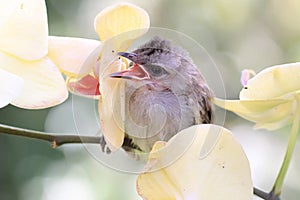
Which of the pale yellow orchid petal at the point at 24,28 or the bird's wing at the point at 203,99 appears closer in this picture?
the pale yellow orchid petal at the point at 24,28

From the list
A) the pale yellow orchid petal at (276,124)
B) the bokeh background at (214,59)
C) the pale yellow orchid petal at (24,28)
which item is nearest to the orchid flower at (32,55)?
the pale yellow orchid petal at (24,28)

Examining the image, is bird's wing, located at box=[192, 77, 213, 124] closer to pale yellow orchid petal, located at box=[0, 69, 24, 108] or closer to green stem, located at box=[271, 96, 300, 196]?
green stem, located at box=[271, 96, 300, 196]

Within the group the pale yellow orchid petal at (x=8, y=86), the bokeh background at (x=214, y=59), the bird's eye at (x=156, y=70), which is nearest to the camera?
the pale yellow orchid petal at (x=8, y=86)

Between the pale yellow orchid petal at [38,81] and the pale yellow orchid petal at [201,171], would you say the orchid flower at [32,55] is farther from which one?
the pale yellow orchid petal at [201,171]

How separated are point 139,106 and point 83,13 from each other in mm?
1452

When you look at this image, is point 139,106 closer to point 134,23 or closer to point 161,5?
point 134,23

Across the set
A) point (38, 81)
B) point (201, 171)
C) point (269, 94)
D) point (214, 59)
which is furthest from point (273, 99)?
point (214, 59)

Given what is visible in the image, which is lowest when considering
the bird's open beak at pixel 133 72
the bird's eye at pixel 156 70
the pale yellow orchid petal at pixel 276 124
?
the pale yellow orchid petal at pixel 276 124

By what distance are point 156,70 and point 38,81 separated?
123 mm

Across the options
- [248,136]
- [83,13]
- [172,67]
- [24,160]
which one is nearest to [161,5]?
[83,13]

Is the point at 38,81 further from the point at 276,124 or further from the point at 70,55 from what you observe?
the point at 276,124

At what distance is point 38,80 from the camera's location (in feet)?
1.93

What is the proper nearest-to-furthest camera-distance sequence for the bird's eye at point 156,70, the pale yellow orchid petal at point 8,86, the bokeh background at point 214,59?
the pale yellow orchid petal at point 8,86 < the bird's eye at point 156,70 < the bokeh background at point 214,59

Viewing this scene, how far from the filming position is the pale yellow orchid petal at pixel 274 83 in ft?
1.96
